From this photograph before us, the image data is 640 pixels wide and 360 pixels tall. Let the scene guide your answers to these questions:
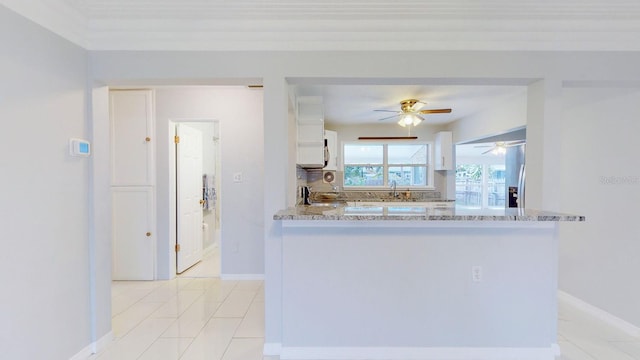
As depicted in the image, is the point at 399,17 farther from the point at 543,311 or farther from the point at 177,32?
the point at 543,311

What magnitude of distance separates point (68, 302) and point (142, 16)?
2.00 m

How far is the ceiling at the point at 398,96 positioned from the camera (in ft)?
10.9

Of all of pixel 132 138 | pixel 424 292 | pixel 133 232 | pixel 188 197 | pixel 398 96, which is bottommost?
pixel 424 292

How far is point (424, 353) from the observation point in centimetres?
210

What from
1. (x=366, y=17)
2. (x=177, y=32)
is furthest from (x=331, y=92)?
(x=177, y=32)

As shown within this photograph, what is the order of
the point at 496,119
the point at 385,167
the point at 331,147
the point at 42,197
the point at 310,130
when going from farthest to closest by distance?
the point at 385,167
the point at 331,147
the point at 496,119
the point at 310,130
the point at 42,197

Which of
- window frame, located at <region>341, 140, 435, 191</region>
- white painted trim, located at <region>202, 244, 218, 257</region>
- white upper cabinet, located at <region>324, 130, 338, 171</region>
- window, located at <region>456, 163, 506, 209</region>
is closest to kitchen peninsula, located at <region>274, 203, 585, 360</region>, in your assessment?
white upper cabinet, located at <region>324, 130, 338, 171</region>

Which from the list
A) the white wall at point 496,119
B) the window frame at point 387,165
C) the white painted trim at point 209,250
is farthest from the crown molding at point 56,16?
the window frame at point 387,165

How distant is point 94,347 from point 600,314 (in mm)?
4244

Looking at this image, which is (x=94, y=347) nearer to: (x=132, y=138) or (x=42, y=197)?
(x=42, y=197)

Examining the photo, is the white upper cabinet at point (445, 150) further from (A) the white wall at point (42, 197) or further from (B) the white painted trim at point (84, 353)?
(B) the white painted trim at point (84, 353)

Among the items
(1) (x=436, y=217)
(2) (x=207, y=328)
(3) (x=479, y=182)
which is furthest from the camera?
(3) (x=479, y=182)

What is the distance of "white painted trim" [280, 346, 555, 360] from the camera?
6.85 feet

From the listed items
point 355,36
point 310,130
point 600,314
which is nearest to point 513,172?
point 600,314
